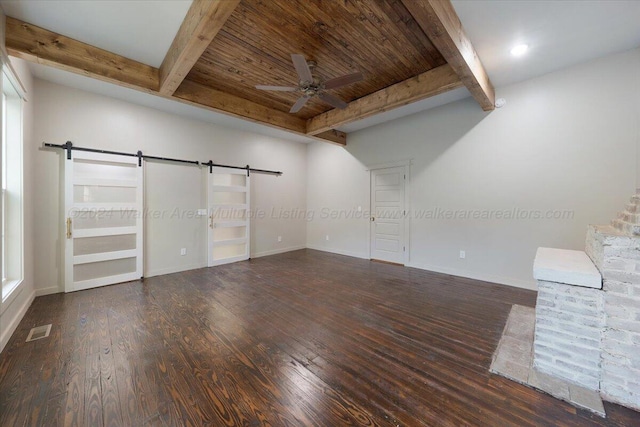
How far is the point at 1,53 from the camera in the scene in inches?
85.1

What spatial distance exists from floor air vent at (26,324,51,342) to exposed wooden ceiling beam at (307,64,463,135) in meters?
4.75

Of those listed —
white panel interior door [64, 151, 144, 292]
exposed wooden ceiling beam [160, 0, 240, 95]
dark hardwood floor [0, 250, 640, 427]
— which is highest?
exposed wooden ceiling beam [160, 0, 240, 95]

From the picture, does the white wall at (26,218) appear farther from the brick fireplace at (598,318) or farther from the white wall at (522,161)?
the white wall at (522,161)

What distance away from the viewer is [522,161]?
12.2 ft

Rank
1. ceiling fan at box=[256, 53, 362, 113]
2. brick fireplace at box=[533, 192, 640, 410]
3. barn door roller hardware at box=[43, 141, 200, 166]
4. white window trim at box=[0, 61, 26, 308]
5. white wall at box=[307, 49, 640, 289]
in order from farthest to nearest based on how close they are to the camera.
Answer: barn door roller hardware at box=[43, 141, 200, 166] → white wall at box=[307, 49, 640, 289] → ceiling fan at box=[256, 53, 362, 113] → white window trim at box=[0, 61, 26, 308] → brick fireplace at box=[533, 192, 640, 410]

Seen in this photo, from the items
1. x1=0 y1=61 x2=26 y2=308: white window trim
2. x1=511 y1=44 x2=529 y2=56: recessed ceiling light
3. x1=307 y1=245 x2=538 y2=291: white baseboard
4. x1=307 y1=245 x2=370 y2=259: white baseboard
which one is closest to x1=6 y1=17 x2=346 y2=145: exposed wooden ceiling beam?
x1=0 y1=61 x2=26 y2=308: white window trim

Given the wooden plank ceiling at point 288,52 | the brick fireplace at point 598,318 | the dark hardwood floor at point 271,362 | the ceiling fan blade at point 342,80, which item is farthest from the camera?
the ceiling fan blade at point 342,80

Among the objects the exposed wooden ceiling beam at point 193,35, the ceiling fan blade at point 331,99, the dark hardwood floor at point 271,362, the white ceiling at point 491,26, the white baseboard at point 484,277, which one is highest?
the white ceiling at point 491,26

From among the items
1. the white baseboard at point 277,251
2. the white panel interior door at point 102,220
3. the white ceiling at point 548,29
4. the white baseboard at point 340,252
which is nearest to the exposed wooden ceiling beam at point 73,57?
the white panel interior door at point 102,220

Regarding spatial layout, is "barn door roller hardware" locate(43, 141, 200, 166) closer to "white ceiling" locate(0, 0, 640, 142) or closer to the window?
→ the window

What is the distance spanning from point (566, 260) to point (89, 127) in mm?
6266

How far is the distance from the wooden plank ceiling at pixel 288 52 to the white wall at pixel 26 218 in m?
0.92

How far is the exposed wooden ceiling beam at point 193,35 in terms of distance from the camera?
1900 mm

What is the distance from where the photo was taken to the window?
2.79m
